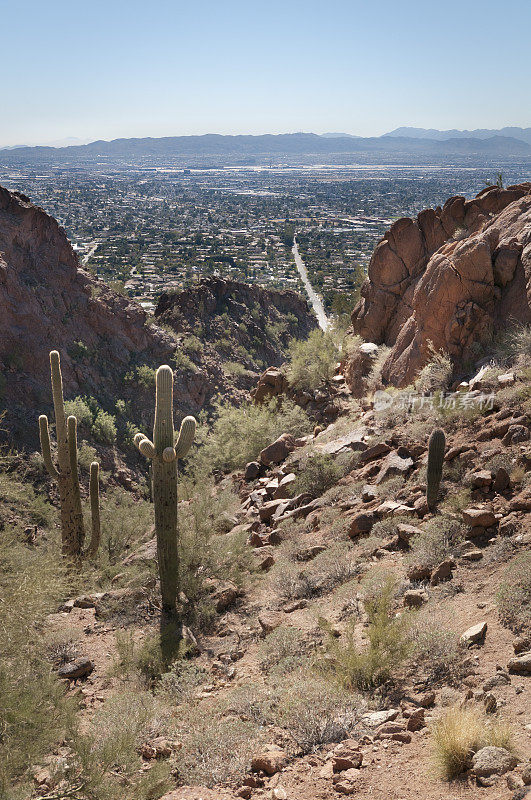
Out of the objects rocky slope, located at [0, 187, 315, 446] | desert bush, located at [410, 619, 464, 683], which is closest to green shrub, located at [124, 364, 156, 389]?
rocky slope, located at [0, 187, 315, 446]

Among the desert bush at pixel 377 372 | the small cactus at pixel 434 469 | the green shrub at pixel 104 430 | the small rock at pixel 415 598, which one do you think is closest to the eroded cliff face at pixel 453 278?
the desert bush at pixel 377 372

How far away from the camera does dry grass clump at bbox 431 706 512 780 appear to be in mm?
4574

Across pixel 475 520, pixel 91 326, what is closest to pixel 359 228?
pixel 91 326

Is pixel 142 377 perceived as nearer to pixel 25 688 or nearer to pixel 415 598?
pixel 415 598

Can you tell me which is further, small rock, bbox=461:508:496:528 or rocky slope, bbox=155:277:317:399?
rocky slope, bbox=155:277:317:399

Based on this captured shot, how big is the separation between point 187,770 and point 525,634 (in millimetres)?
3477

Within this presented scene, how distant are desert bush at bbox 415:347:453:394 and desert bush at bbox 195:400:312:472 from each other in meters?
4.44

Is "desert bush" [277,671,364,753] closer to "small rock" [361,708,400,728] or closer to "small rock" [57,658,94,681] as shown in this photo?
"small rock" [361,708,400,728]

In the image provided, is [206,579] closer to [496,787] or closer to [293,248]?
[496,787]

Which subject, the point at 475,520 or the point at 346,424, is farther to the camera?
the point at 346,424

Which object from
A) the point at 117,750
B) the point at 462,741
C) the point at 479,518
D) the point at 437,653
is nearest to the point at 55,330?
the point at 479,518

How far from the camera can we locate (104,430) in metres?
22.7

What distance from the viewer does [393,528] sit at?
9570 millimetres

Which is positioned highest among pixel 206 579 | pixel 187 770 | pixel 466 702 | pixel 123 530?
pixel 466 702
